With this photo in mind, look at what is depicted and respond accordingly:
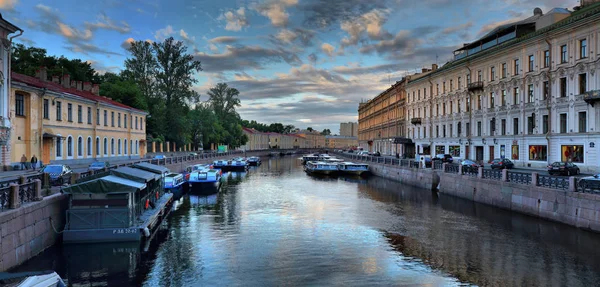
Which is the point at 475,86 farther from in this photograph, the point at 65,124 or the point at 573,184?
the point at 65,124

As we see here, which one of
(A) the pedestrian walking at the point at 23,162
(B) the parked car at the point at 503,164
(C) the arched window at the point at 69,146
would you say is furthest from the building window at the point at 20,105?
(B) the parked car at the point at 503,164

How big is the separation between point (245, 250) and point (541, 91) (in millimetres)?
33449

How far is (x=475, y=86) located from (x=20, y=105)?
45531mm

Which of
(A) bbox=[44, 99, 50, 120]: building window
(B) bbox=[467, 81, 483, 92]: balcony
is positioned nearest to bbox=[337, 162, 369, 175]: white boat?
(B) bbox=[467, 81, 483, 92]: balcony

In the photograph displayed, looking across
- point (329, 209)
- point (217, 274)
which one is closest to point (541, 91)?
point (329, 209)

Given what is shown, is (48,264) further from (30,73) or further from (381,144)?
(381,144)

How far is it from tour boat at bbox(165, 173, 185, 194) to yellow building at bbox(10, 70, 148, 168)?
10627 millimetres

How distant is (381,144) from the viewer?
291 feet

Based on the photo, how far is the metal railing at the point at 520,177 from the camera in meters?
23.1

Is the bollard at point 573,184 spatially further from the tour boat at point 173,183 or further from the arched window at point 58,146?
the arched window at point 58,146

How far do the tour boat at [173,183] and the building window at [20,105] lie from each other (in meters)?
12.0

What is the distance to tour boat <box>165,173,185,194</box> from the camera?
106 ft

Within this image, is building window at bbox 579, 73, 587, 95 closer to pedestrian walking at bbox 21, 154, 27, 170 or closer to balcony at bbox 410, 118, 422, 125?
balcony at bbox 410, 118, 422, 125

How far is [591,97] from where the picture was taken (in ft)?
101
